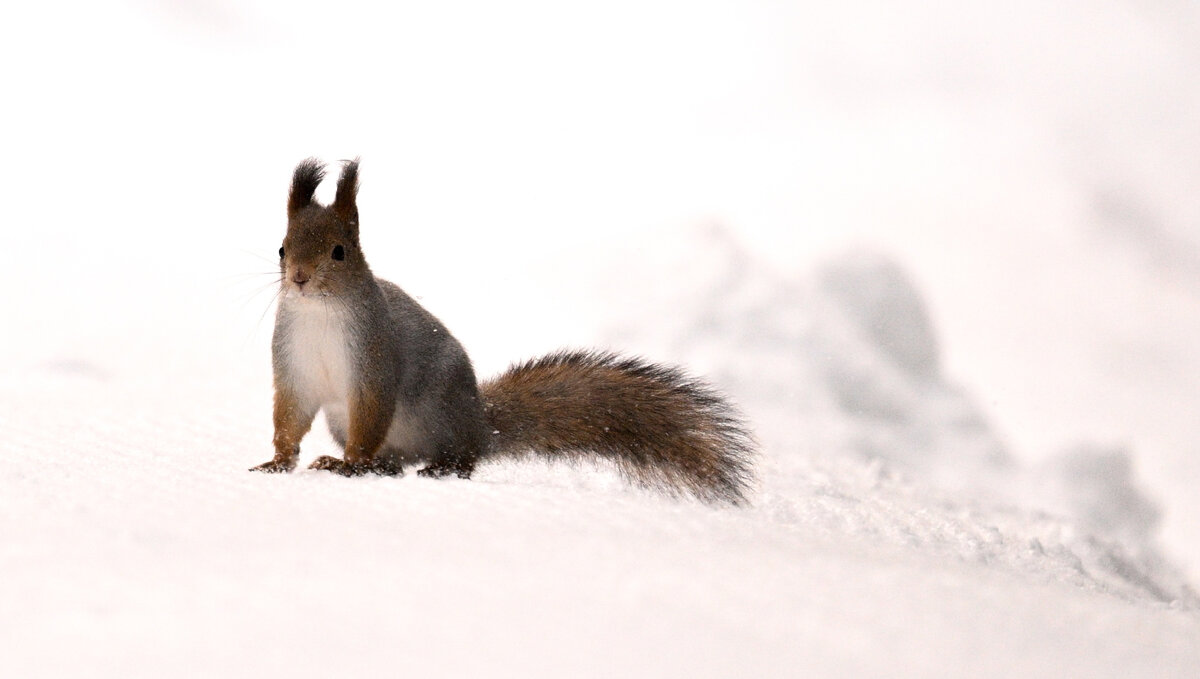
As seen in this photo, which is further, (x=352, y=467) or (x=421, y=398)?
(x=421, y=398)

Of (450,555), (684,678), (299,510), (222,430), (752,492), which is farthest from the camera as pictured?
(222,430)

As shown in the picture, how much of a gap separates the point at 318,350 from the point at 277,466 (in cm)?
22

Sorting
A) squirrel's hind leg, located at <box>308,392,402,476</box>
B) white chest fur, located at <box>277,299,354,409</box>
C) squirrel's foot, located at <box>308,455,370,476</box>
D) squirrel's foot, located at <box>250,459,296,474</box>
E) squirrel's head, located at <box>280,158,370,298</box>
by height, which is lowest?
squirrel's foot, located at <box>250,459,296,474</box>

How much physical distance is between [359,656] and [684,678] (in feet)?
0.95

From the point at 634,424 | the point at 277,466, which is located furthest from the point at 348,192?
the point at 634,424

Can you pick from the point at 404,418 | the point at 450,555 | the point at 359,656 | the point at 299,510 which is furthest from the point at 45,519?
the point at 404,418

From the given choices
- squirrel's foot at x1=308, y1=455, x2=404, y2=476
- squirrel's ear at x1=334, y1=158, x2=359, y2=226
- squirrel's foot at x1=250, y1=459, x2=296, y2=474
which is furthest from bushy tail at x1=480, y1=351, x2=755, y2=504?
squirrel's ear at x1=334, y1=158, x2=359, y2=226

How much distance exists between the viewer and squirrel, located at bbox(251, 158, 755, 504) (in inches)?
86.6

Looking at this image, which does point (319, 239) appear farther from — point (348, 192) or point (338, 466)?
point (338, 466)

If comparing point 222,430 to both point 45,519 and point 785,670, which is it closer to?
point 45,519

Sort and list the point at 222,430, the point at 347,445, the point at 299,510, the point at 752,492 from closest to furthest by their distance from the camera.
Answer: the point at 299,510, the point at 347,445, the point at 752,492, the point at 222,430

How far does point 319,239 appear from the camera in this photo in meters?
2.18

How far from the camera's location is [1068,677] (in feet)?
3.93

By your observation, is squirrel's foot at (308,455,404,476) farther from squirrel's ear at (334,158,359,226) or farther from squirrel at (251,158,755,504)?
squirrel's ear at (334,158,359,226)
